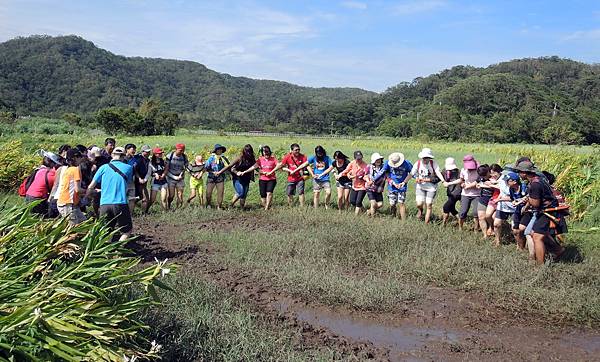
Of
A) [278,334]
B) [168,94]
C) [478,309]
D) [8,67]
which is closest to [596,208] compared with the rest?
[478,309]

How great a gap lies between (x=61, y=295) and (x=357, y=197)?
910cm

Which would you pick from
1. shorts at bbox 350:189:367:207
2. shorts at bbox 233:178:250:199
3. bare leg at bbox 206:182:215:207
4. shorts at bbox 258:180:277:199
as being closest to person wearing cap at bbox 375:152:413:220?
shorts at bbox 350:189:367:207

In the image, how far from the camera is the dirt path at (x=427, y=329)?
522cm

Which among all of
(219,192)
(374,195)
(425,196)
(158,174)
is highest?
(158,174)

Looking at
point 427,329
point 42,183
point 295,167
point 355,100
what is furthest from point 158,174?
point 355,100

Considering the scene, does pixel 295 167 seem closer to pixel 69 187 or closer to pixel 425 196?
pixel 425 196

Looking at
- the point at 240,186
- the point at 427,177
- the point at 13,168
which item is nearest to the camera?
the point at 427,177

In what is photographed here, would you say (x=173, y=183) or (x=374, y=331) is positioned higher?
(x=173, y=183)

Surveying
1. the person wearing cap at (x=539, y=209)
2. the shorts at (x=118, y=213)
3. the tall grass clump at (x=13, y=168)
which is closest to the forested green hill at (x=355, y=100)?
the person wearing cap at (x=539, y=209)

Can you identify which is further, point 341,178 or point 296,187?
point 296,187

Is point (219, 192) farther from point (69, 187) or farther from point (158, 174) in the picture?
point (69, 187)

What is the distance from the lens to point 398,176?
11.4 m

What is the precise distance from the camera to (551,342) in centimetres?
555

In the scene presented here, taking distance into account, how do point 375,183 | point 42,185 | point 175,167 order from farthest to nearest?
point 175,167 → point 375,183 → point 42,185
